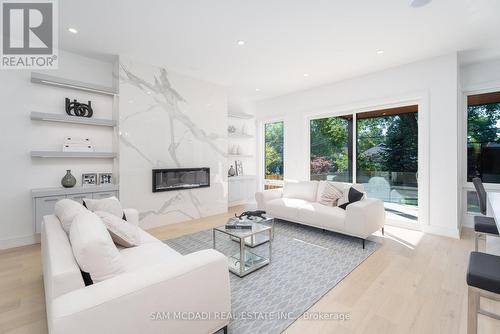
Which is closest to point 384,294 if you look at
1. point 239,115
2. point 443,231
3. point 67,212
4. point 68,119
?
point 443,231

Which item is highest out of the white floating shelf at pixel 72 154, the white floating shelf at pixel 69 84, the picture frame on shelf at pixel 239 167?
the white floating shelf at pixel 69 84

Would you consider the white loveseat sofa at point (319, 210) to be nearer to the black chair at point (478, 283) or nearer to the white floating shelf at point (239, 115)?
the black chair at point (478, 283)

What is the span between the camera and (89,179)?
12.3 ft

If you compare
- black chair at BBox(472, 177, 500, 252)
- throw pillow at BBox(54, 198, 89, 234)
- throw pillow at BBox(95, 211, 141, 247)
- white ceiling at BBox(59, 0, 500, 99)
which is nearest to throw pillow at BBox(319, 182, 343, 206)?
black chair at BBox(472, 177, 500, 252)

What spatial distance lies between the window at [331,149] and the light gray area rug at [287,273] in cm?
168

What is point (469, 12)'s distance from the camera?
256 cm

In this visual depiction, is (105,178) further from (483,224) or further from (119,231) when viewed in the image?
(483,224)

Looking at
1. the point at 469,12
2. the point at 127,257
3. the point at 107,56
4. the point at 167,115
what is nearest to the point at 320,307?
the point at 127,257

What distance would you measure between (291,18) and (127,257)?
3019mm

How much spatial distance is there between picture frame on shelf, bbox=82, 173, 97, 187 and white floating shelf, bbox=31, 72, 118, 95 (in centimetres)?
137

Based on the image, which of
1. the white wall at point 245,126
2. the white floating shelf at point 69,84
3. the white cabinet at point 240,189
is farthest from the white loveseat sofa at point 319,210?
the white floating shelf at point 69,84

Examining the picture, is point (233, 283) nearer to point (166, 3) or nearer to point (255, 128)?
point (166, 3)

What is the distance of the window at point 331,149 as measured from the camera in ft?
16.0

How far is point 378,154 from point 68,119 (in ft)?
17.4
